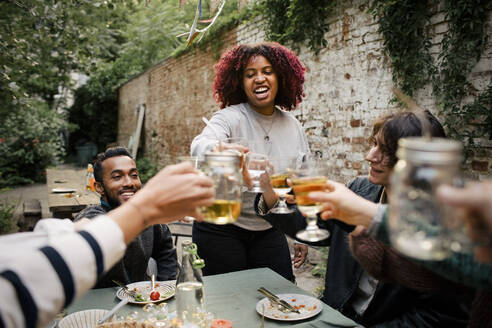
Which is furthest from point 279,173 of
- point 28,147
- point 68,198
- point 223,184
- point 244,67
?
point 28,147

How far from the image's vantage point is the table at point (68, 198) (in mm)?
4168

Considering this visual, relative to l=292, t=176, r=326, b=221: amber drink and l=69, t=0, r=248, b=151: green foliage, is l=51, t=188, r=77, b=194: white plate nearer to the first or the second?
l=292, t=176, r=326, b=221: amber drink

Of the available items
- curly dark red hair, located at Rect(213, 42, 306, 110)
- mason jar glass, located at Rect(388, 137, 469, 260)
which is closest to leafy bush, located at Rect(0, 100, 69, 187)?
curly dark red hair, located at Rect(213, 42, 306, 110)

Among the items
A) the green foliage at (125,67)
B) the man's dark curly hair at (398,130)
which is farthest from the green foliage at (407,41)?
the green foliage at (125,67)

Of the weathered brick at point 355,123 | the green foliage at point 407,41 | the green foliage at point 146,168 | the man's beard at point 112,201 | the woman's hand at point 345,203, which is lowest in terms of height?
the green foliage at point 146,168

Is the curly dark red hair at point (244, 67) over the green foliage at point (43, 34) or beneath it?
beneath

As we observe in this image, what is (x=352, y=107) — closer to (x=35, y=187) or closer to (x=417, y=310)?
(x=417, y=310)

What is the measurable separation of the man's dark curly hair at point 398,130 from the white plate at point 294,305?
775 millimetres

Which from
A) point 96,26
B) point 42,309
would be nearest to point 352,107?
point 42,309

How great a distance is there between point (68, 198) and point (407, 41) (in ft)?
13.4

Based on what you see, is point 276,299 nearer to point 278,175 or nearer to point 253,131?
point 278,175

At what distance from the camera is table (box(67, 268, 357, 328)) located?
1610 mm

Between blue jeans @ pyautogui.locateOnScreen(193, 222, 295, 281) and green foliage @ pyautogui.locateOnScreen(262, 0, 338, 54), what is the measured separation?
2978 millimetres

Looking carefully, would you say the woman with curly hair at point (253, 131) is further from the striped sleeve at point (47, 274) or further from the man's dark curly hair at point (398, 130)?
the striped sleeve at point (47, 274)
